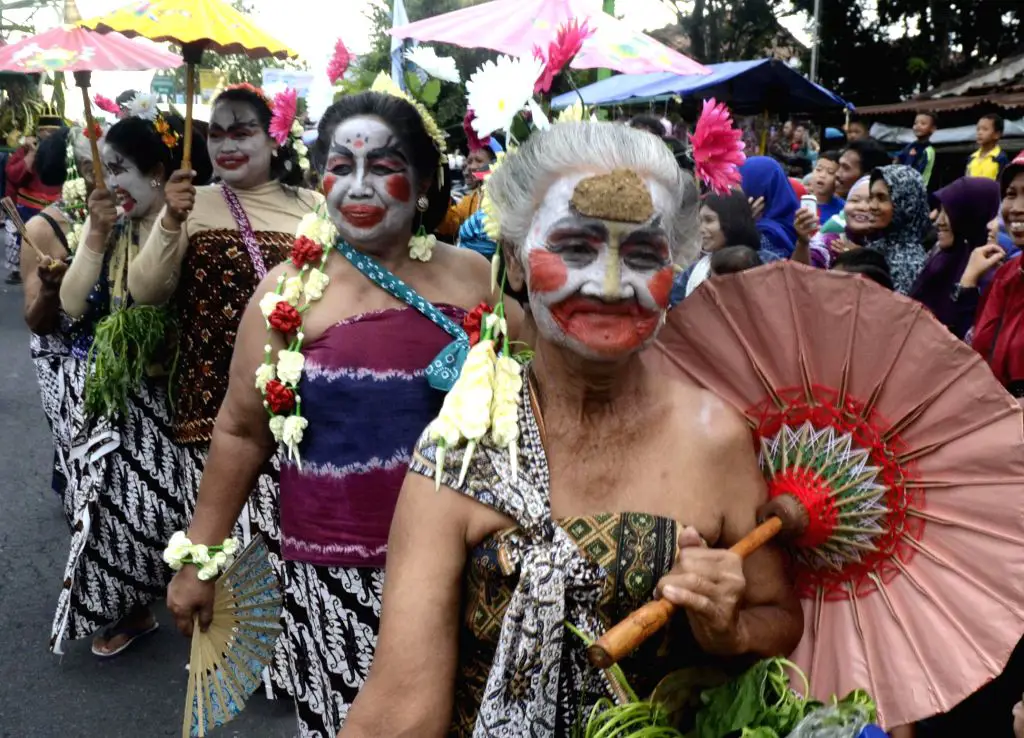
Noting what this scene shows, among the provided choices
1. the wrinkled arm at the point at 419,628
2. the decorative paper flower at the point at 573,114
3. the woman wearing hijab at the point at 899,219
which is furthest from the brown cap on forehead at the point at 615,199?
the woman wearing hijab at the point at 899,219

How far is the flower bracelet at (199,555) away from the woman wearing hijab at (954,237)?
333cm

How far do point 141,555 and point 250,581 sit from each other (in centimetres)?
158

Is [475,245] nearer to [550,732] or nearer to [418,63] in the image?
[418,63]

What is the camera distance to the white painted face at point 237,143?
158 inches

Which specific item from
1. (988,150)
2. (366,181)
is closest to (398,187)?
(366,181)

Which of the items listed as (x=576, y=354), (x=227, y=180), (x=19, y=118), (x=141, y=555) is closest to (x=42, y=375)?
(x=141, y=555)

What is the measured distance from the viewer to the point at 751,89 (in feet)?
32.8

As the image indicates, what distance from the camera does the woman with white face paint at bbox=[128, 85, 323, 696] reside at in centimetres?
375

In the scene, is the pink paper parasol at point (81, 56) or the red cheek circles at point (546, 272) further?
the pink paper parasol at point (81, 56)

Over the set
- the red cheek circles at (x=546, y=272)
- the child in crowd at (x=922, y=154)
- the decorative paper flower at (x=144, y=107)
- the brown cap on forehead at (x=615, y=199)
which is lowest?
the child in crowd at (x=922, y=154)

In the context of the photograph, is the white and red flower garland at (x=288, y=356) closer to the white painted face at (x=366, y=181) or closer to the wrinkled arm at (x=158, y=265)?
the white painted face at (x=366, y=181)

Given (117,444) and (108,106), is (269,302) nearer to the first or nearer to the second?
(117,444)

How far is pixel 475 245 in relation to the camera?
5035 millimetres

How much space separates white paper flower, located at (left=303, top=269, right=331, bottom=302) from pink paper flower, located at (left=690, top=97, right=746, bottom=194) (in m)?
1.22
